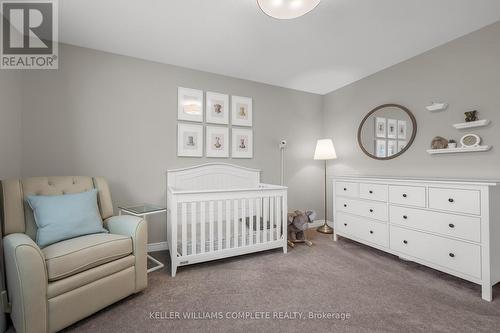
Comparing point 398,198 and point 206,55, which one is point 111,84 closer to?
point 206,55

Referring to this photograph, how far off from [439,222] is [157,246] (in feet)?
9.72

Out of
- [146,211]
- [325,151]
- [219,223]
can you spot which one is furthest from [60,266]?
[325,151]

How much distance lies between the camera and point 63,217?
5.47 feet

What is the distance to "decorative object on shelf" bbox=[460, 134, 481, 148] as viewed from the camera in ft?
6.91

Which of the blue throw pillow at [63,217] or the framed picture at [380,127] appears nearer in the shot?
the blue throw pillow at [63,217]

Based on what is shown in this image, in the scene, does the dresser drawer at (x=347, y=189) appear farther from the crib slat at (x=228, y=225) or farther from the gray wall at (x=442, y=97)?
the crib slat at (x=228, y=225)

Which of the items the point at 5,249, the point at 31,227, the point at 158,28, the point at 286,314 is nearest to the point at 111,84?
the point at 158,28

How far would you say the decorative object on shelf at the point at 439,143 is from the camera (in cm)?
235

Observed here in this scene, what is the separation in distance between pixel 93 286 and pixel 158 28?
2199mm

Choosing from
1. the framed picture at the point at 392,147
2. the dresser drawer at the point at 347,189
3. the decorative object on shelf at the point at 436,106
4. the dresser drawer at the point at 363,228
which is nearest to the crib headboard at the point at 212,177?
the dresser drawer at the point at 347,189

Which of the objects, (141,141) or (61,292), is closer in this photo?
(61,292)

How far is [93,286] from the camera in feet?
4.87

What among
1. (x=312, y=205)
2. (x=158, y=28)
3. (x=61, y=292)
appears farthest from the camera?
(x=312, y=205)

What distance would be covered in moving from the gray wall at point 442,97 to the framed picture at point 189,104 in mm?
2293
